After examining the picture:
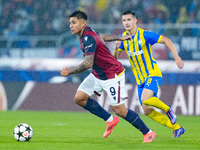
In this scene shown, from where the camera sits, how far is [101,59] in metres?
7.05

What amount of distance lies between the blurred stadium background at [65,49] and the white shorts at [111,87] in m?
6.11

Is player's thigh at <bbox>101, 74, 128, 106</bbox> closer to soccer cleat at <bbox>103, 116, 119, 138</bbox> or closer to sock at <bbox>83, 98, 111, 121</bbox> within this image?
sock at <bbox>83, 98, 111, 121</bbox>

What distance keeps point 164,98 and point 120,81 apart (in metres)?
6.30

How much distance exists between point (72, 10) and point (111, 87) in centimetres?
1192

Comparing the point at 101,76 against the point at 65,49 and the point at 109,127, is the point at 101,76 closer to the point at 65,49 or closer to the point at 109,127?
the point at 109,127

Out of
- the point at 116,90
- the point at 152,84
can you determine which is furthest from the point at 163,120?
the point at 116,90

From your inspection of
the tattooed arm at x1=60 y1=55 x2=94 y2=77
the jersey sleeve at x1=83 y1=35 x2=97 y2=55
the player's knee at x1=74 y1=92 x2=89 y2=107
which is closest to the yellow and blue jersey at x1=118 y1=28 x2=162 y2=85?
the player's knee at x1=74 y1=92 x2=89 y2=107

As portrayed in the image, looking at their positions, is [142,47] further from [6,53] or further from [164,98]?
[6,53]

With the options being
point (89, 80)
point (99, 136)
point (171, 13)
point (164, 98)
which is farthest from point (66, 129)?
point (171, 13)

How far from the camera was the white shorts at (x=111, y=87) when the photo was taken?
6.95m

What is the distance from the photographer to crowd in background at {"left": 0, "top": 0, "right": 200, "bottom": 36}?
16875mm

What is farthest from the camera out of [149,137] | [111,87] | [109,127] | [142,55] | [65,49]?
[65,49]

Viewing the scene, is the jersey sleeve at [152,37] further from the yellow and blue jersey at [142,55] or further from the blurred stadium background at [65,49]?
the blurred stadium background at [65,49]

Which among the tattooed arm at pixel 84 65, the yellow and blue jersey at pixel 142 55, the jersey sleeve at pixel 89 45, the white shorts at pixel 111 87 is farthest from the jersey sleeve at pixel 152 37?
the tattooed arm at pixel 84 65
